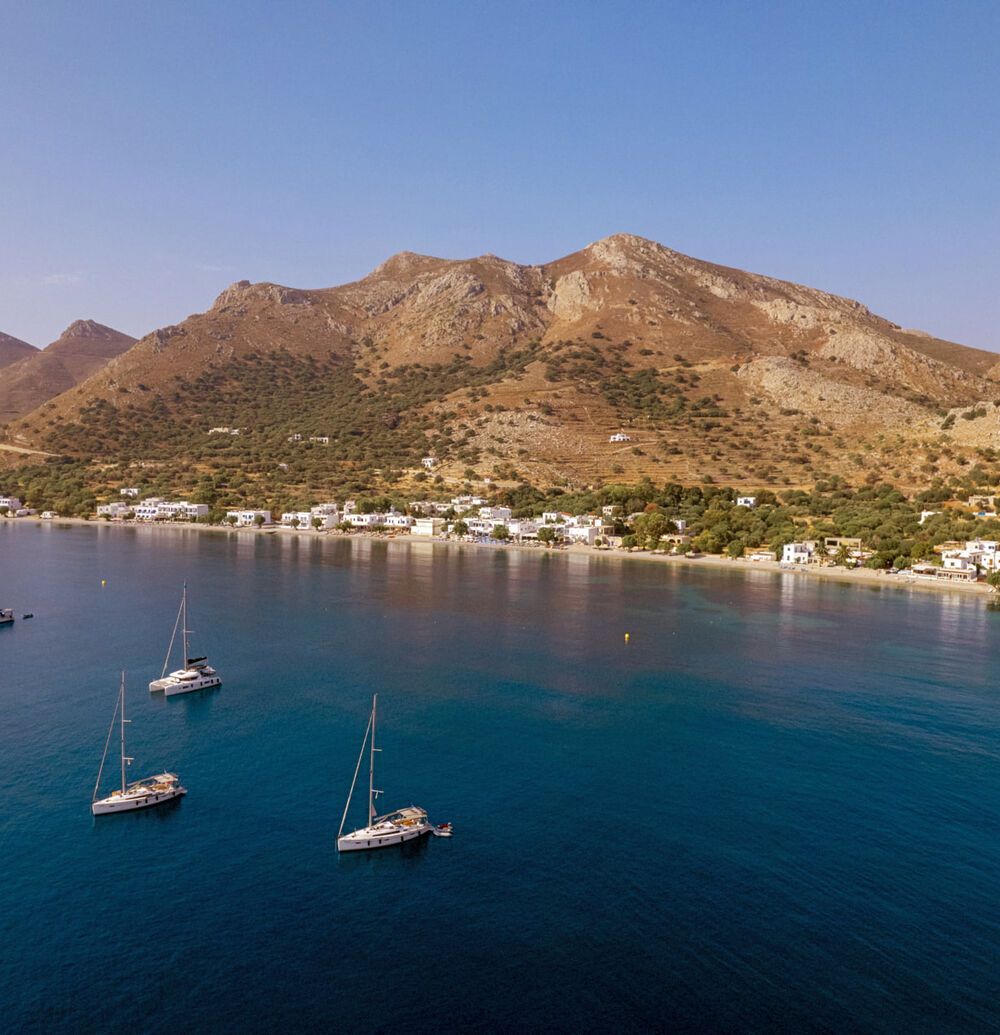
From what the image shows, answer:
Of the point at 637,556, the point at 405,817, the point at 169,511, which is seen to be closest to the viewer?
the point at 405,817

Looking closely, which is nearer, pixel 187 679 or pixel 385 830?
pixel 385 830

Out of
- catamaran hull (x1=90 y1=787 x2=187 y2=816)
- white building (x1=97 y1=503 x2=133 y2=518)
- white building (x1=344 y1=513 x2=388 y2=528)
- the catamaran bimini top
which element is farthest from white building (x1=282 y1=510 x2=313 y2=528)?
the catamaran bimini top

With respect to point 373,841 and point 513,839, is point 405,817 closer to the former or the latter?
point 373,841

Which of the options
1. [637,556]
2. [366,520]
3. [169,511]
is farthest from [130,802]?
[169,511]

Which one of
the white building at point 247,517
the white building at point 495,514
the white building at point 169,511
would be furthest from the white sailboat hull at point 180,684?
the white building at point 169,511

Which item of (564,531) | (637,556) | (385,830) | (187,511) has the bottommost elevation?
(385,830)

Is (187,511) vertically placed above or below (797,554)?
above

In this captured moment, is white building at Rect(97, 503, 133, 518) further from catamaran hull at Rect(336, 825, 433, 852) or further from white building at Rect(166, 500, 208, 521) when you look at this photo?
catamaran hull at Rect(336, 825, 433, 852)
